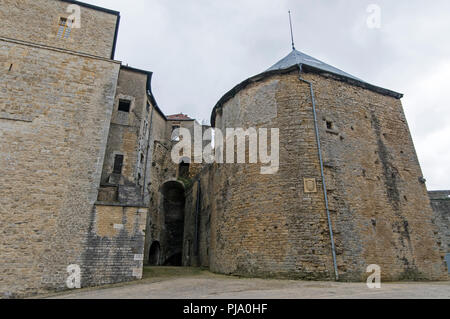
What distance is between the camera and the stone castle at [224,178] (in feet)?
27.6

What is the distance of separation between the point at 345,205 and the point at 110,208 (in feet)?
26.0

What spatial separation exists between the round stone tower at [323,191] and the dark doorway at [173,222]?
8.64 meters

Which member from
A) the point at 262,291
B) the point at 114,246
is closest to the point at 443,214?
the point at 262,291

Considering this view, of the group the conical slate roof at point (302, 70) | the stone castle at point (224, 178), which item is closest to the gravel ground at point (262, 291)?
the stone castle at point (224, 178)

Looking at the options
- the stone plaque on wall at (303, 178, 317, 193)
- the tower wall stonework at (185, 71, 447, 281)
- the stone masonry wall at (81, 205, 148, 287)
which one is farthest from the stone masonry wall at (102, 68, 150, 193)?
the stone plaque on wall at (303, 178, 317, 193)

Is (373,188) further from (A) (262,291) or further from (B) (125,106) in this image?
(B) (125,106)

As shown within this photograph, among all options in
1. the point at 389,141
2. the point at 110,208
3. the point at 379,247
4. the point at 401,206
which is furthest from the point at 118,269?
the point at 389,141

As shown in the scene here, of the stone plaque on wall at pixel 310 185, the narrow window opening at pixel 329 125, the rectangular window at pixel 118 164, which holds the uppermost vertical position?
the narrow window opening at pixel 329 125

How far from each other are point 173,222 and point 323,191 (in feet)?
44.4

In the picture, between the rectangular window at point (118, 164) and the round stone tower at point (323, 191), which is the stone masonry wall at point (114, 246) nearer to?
the round stone tower at point (323, 191)

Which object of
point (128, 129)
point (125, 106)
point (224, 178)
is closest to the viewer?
point (224, 178)

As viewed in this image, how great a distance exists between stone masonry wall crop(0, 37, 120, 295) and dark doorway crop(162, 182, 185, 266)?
32.1 feet

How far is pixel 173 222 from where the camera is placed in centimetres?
1986

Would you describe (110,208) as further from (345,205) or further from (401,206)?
(401,206)
